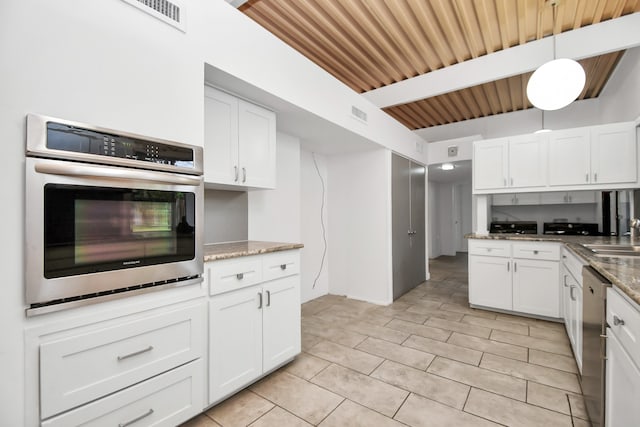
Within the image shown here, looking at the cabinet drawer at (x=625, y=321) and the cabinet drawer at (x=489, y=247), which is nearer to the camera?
the cabinet drawer at (x=625, y=321)

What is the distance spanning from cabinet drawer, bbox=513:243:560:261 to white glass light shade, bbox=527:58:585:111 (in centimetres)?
151

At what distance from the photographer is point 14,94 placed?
108 cm

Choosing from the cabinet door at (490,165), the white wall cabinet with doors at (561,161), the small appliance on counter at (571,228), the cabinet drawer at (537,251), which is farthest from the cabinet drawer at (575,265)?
the small appliance on counter at (571,228)

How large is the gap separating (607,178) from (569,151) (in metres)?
0.47

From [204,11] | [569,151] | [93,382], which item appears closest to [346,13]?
[204,11]

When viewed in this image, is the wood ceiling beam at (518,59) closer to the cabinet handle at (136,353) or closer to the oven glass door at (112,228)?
the oven glass door at (112,228)

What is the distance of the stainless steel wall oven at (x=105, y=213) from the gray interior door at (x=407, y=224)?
3.01 m

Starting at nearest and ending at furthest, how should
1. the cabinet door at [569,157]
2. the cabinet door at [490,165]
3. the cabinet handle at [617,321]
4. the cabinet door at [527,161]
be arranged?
the cabinet handle at [617,321] < the cabinet door at [569,157] < the cabinet door at [527,161] < the cabinet door at [490,165]

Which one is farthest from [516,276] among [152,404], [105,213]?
[105,213]

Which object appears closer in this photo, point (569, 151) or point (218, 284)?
point (218, 284)

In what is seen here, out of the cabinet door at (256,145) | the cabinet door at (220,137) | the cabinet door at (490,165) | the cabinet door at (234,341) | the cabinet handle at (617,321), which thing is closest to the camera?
the cabinet handle at (617,321)

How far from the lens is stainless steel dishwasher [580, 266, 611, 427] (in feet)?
4.31

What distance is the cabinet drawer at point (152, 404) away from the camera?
1.21 m

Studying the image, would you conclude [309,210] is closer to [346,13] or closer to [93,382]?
[346,13]
